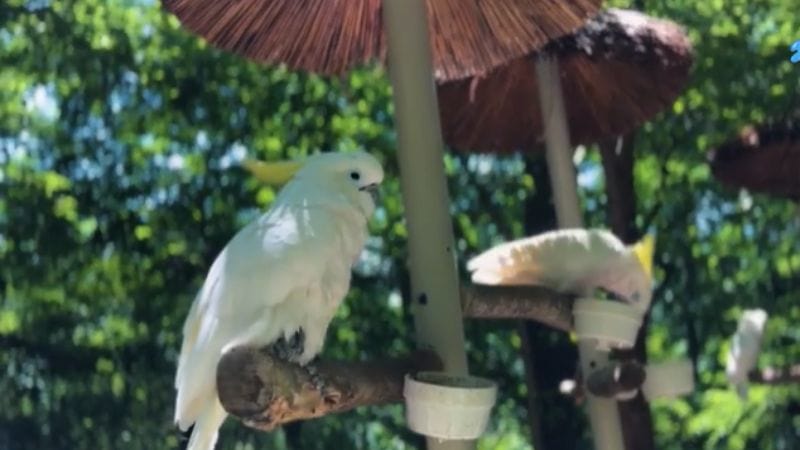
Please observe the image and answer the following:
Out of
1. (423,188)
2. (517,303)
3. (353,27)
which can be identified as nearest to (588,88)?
(353,27)

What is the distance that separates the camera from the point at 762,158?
2324mm

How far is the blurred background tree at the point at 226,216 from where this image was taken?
310 cm

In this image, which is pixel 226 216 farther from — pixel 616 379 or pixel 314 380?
pixel 314 380

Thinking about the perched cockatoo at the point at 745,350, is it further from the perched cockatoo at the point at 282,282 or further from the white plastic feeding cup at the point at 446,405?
the perched cockatoo at the point at 282,282

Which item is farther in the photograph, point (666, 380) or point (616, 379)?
point (666, 380)

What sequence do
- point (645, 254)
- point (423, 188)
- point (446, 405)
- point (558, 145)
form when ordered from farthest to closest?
point (558, 145) → point (645, 254) → point (423, 188) → point (446, 405)

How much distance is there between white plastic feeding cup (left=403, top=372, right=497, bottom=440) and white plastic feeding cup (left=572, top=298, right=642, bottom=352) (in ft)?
1.51

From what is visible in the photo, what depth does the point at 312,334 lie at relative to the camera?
1129mm

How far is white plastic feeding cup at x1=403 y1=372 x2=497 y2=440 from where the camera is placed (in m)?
1.21

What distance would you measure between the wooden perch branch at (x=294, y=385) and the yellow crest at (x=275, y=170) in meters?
A: 0.22

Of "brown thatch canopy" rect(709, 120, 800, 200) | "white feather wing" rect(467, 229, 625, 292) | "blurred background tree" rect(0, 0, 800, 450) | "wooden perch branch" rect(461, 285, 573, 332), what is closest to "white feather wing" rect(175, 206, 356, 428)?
"wooden perch branch" rect(461, 285, 573, 332)

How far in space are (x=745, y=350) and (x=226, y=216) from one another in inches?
57.4

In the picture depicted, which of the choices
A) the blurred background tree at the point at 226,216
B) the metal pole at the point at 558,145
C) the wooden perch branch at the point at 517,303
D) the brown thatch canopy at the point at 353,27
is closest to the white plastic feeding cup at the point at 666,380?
the wooden perch branch at the point at 517,303

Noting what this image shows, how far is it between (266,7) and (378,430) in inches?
73.4
